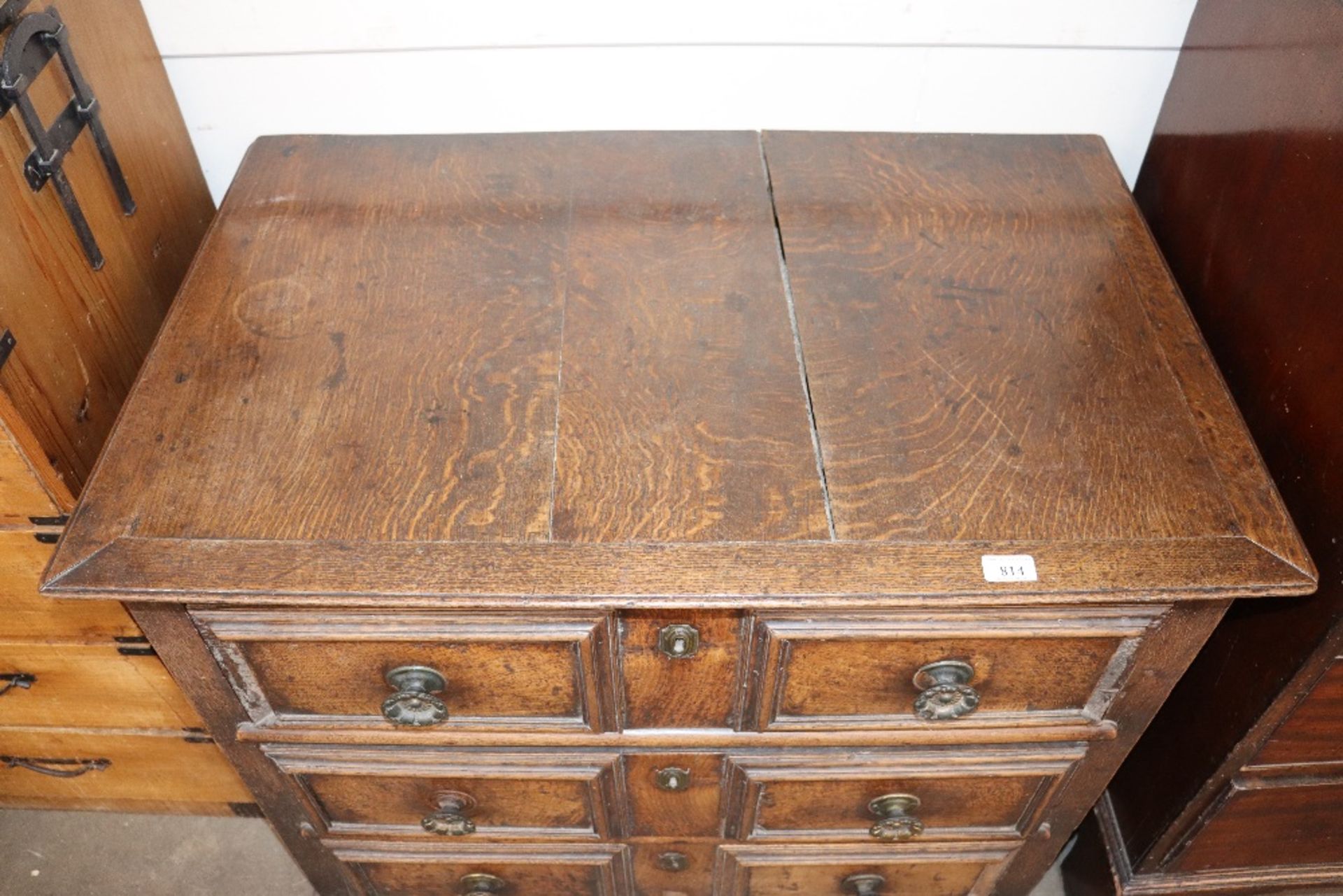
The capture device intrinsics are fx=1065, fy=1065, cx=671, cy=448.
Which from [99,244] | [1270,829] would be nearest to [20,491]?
[99,244]

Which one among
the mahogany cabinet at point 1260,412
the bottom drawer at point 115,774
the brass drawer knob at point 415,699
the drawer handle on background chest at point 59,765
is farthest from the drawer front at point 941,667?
the drawer handle on background chest at point 59,765

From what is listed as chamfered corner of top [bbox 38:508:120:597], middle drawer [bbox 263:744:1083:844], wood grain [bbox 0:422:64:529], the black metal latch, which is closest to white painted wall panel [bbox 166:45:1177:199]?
the black metal latch

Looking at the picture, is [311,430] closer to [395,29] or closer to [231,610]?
[231,610]

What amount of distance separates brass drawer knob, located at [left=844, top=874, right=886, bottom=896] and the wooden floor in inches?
16.6

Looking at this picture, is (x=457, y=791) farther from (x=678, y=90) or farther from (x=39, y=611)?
(x=678, y=90)

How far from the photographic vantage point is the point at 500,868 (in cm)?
141

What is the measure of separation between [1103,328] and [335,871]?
120 centimetres

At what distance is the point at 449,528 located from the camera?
0.96 metres

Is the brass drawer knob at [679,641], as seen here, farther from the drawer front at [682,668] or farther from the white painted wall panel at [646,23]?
the white painted wall panel at [646,23]

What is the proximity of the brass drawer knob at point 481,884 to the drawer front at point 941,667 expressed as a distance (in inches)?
20.7

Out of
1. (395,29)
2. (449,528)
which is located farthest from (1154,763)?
(395,29)

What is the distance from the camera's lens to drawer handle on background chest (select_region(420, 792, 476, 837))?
1.26 m

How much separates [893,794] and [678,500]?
0.51m

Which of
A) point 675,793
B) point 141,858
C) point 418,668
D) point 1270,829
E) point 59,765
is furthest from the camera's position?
point 141,858
